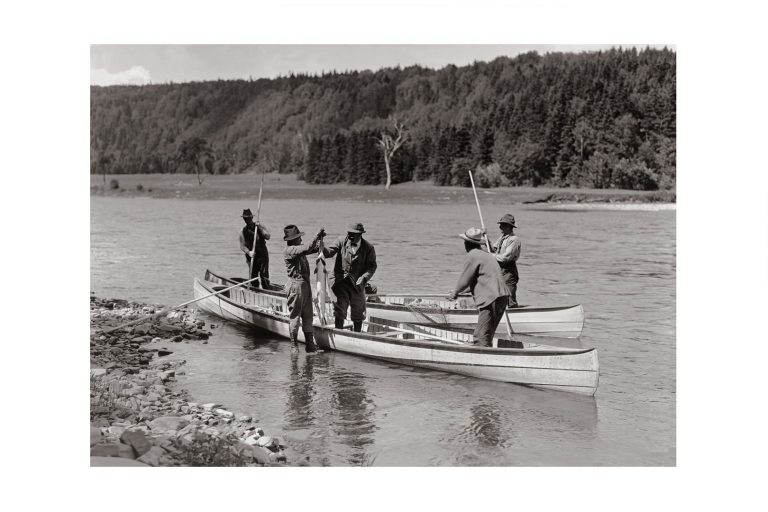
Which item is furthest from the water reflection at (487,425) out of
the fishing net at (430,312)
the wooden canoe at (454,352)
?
the fishing net at (430,312)

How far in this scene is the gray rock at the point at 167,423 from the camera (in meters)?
7.04

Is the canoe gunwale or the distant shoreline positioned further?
the distant shoreline

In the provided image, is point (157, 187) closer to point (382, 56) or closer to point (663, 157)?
point (663, 157)

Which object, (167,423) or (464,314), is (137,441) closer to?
(167,423)

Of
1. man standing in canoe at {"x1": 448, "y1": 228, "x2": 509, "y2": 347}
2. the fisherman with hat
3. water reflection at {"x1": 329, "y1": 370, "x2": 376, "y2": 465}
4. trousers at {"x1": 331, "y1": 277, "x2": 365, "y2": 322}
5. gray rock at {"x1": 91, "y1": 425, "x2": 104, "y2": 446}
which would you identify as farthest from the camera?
the fisherman with hat

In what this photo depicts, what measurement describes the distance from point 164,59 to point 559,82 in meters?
30.7

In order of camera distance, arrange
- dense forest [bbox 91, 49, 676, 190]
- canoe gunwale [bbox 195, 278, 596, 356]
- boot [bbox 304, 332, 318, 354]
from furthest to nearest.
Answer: dense forest [bbox 91, 49, 676, 190]
boot [bbox 304, 332, 318, 354]
canoe gunwale [bbox 195, 278, 596, 356]

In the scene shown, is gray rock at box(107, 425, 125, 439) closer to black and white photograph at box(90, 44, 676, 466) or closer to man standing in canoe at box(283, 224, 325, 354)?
black and white photograph at box(90, 44, 676, 466)

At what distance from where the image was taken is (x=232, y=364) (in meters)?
10.5

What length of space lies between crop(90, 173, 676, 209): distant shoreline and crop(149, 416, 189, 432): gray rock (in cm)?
2675

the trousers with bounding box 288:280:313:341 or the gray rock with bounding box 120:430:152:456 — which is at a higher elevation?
the trousers with bounding box 288:280:313:341

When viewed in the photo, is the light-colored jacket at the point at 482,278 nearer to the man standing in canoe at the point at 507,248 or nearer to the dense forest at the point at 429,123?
the man standing in canoe at the point at 507,248

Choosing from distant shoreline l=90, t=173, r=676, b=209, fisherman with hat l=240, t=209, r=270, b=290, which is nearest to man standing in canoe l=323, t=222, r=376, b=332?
fisherman with hat l=240, t=209, r=270, b=290

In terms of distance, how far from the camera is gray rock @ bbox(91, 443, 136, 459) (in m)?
6.33
